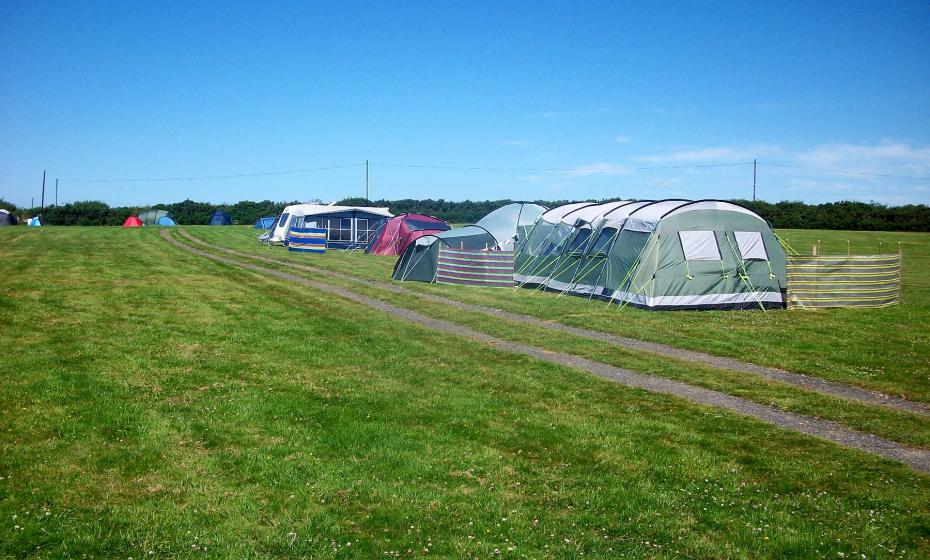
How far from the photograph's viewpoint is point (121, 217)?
77562mm

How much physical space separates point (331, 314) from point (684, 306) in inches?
395

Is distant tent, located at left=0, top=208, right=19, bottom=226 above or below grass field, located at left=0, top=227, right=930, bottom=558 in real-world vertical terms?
above

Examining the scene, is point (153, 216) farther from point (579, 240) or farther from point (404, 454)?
point (404, 454)

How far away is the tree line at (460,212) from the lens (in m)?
66.6

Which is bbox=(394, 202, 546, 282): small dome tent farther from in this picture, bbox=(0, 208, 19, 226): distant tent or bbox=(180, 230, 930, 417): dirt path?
bbox=(0, 208, 19, 226): distant tent

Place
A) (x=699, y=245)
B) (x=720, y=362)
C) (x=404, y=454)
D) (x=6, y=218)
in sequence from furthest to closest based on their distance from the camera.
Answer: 1. (x=6, y=218)
2. (x=699, y=245)
3. (x=720, y=362)
4. (x=404, y=454)

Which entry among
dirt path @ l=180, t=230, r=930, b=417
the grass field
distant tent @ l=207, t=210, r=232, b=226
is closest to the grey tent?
dirt path @ l=180, t=230, r=930, b=417

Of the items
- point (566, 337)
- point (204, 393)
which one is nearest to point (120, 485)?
point (204, 393)

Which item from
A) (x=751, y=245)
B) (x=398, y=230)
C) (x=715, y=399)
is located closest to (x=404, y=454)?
(x=715, y=399)

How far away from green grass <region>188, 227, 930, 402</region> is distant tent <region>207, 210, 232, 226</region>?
56.2m

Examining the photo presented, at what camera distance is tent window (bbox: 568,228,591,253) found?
2464 cm

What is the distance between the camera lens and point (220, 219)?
79.0 metres

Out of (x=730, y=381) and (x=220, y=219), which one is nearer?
(x=730, y=381)

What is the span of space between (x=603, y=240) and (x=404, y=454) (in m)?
16.5
